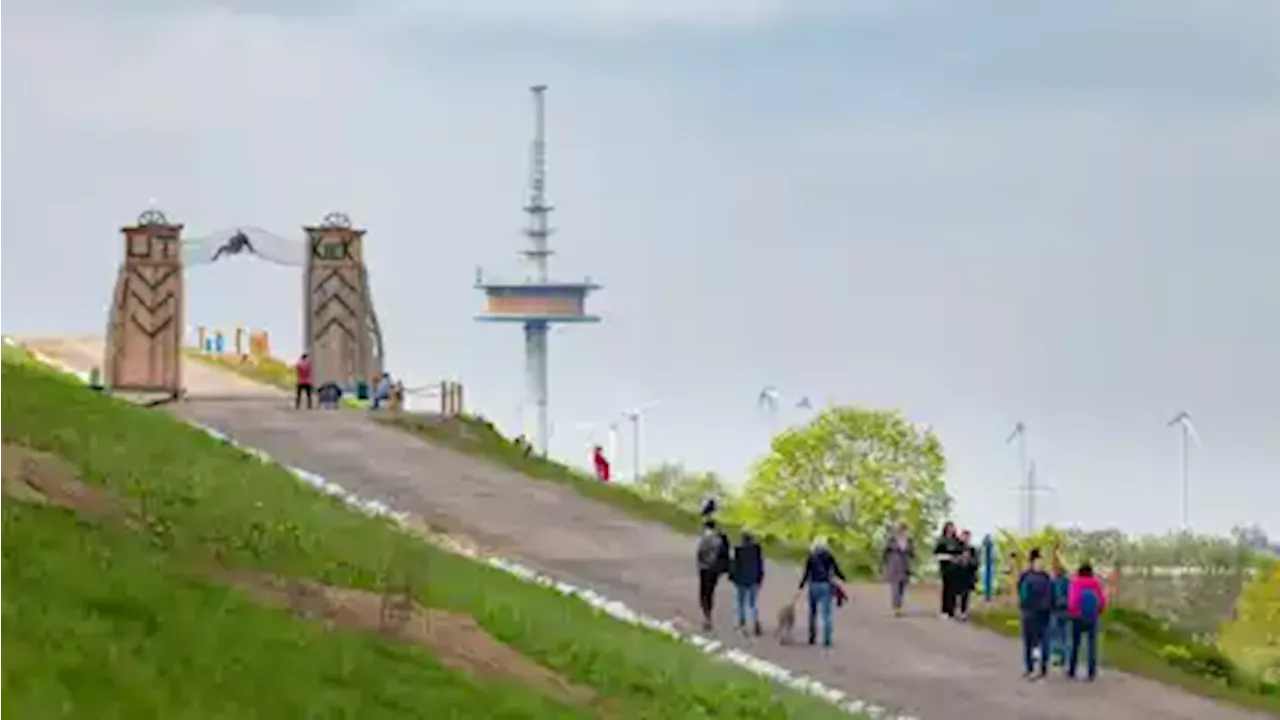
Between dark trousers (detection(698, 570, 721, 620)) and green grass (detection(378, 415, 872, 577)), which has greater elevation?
green grass (detection(378, 415, 872, 577))

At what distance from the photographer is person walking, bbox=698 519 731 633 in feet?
111

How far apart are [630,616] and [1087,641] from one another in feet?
18.9

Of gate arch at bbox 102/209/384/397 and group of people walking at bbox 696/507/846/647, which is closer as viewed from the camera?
group of people walking at bbox 696/507/846/647

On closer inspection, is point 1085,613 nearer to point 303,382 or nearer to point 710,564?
point 710,564

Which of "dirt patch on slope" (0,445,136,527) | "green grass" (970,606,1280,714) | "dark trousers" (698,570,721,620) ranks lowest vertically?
"green grass" (970,606,1280,714)

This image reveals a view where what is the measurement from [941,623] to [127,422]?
454 inches

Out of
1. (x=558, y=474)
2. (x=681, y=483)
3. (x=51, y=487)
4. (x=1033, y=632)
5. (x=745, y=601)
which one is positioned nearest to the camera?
(x=51, y=487)

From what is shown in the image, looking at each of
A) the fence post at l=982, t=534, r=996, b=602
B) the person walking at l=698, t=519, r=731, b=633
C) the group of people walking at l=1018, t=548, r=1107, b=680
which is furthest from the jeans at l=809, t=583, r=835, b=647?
the fence post at l=982, t=534, r=996, b=602

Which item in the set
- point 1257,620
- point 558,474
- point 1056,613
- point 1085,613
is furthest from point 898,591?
point 1257,620

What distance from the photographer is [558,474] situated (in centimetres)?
4994

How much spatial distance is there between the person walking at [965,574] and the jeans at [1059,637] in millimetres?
3327

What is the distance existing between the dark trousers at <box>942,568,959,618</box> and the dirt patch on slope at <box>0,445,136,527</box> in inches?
576

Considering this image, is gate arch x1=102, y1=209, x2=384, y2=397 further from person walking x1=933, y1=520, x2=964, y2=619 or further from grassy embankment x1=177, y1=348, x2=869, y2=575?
person walking x1=933, y1=520, x2=964, y2=619

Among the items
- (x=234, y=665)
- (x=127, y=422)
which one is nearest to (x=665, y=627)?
(x=127, y=422)
